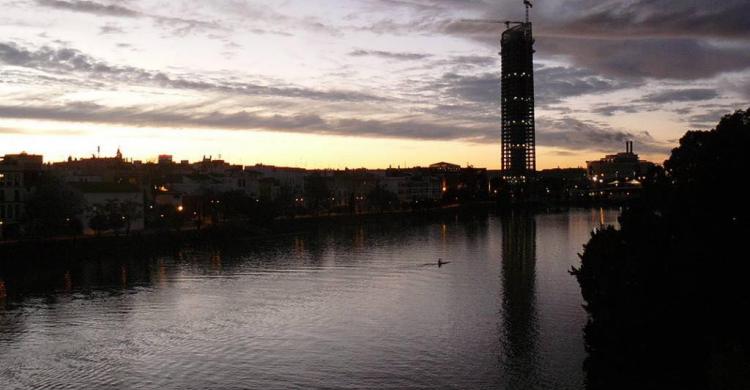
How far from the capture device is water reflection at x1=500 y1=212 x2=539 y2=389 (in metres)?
11.5

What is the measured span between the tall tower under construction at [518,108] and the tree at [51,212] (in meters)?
88.4

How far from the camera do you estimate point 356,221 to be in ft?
146

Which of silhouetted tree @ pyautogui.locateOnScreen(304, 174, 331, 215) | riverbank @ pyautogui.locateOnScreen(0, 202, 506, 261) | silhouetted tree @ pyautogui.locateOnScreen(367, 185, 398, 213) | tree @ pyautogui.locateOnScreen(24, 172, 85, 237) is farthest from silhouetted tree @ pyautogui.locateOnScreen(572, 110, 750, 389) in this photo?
silhouetted tree @ pyautogui.locateOnScreen(367, 185, 398, 213)

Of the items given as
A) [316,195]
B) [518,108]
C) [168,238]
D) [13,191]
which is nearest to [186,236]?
[168,238]

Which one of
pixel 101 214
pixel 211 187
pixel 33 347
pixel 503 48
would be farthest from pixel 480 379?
pixel 503 48

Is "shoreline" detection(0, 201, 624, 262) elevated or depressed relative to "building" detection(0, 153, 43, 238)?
depressed

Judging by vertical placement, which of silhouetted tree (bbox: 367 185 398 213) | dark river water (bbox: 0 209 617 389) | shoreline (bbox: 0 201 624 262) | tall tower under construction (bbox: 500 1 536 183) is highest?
tall tower under construction (bbox: 500 1 536 183)

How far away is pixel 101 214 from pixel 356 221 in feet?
62.9

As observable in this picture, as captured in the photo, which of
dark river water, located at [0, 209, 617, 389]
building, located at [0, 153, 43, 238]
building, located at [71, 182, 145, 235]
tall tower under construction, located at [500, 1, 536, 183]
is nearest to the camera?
dark river water, located at [0, 209, 617, 389]

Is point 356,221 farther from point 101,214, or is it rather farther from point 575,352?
point 575,352

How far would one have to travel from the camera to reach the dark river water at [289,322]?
11383 millimetres

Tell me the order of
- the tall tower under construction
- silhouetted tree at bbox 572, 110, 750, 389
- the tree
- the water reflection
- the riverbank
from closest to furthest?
1. silhouetted tree at bbox 572, 110, 750, 389
2. the water reflection
3. the riverbank
4. the tree
5. the tall tower under construction

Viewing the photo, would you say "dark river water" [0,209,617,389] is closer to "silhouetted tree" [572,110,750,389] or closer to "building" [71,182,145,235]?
"silhouetted tree" [572,110,750,389]

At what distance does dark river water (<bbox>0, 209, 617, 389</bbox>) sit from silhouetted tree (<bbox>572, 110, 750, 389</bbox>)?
4.13 feet
